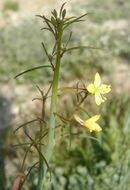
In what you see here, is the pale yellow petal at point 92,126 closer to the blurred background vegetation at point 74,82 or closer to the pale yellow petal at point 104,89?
the pale yellow petal at point 104,89

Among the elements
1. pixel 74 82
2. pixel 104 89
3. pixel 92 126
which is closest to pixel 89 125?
pixel 92 126

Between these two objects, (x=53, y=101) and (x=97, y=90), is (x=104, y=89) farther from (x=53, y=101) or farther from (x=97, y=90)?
(x=53, y=101)

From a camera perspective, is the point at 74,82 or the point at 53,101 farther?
the point at 74,82

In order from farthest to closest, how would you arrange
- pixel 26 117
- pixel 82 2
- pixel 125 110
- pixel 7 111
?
pixel 82 2, pixel 7 111, pixel 26 117, pixel 125 110

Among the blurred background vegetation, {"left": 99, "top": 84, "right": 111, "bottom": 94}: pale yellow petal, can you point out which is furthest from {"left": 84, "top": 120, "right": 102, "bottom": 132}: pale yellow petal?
the blurred background vegetation

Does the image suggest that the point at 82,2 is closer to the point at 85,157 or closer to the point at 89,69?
the point at 89,69

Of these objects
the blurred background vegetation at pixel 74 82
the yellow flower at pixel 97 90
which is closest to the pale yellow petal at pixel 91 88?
the yellow flower at pixel 97 90

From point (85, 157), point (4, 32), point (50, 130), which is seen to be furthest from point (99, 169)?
point (4, 32)

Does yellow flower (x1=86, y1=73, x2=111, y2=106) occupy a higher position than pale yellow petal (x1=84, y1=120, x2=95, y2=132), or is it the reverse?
yellow flower (x1=86, y1=73, x2=111, y2=106)

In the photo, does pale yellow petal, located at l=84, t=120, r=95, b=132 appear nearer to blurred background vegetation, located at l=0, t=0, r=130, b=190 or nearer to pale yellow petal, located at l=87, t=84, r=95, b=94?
pale yellow petal, located at l=87, t=84, r=95, b=94
